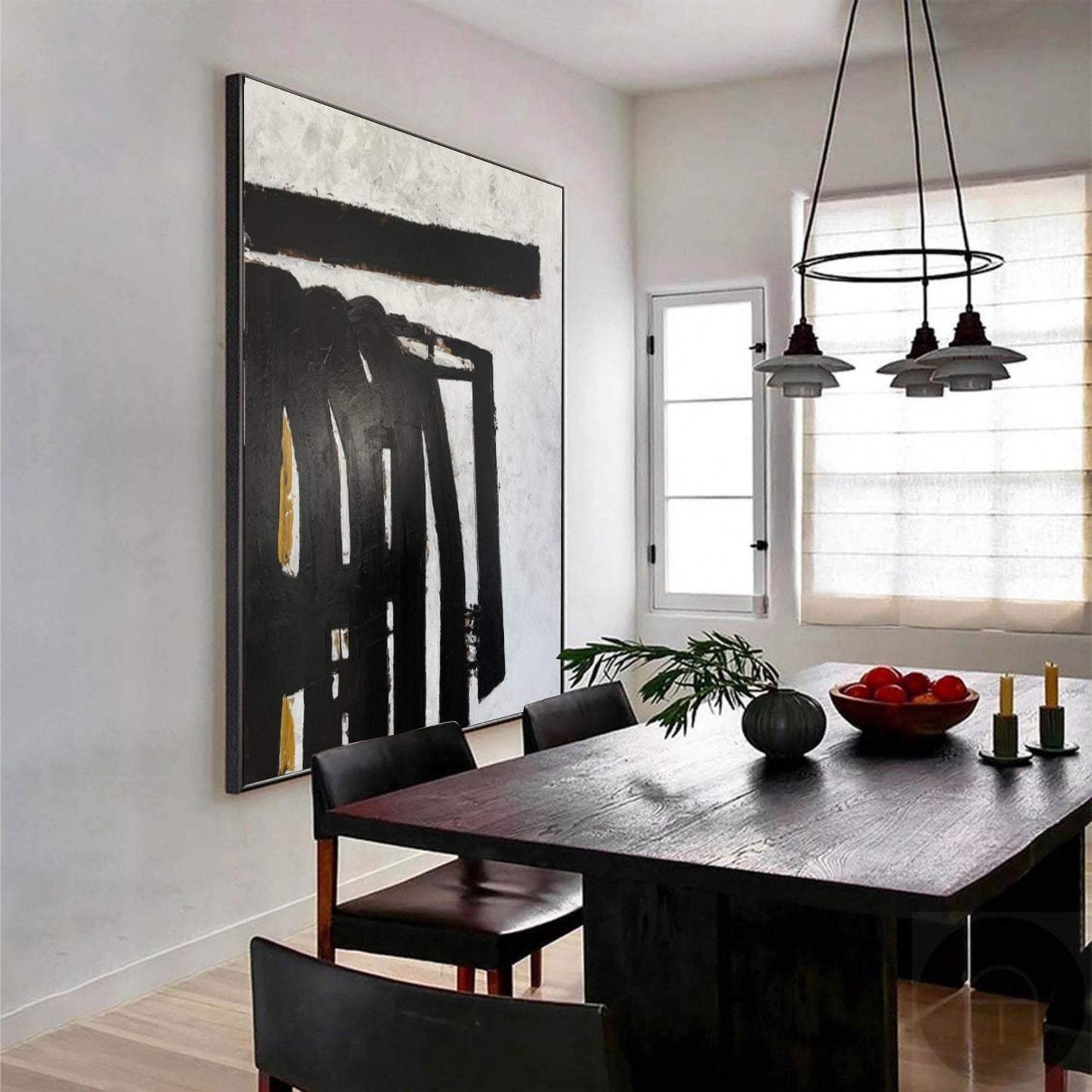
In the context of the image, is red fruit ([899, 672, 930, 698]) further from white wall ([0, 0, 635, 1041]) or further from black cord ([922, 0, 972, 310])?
white wall ([0, 0, 635, 1041])

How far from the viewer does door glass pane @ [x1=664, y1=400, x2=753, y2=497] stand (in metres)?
5.63

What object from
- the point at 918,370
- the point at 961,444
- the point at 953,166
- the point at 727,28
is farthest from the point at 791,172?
the point at 918,370

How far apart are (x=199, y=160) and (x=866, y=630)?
304 centimetres

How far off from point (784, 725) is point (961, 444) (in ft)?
9.41

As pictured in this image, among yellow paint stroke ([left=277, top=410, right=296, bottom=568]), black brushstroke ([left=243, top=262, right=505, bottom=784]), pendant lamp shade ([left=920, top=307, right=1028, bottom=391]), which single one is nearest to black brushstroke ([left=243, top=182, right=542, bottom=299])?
black brushstroke ([left=243, top=262, right=505, bottom=784])

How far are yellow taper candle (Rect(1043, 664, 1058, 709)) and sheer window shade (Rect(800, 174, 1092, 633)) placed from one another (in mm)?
2329

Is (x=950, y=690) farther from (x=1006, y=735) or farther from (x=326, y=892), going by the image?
(x=326, y=892)

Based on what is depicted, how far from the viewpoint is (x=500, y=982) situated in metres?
2.72

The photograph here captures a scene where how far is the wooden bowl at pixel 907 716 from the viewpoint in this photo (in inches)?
109

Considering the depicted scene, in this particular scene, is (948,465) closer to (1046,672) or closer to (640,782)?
(1046,672)

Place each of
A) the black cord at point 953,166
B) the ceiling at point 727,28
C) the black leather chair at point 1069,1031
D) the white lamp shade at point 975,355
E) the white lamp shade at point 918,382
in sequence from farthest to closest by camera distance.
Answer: the ceiling at point 727,28 → the white lamp shade at point 918,382 → the black cord at point 953,166 → the white lamp shade at point 975,355 → the black leather chair at point 1069,1031

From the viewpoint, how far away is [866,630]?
5.38 m

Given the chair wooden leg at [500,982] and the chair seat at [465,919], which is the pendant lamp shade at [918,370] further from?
the chair wooden leg at [500,982]

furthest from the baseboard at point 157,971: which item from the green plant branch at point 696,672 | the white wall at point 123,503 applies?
the green plant branch at point 696,672
